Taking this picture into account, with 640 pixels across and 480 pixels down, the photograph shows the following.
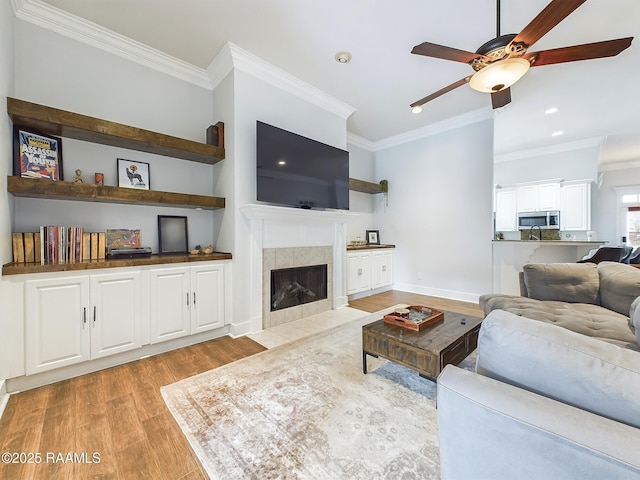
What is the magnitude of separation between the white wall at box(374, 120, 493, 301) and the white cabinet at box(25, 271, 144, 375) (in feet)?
14.0

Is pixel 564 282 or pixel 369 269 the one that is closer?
pixel 564 282

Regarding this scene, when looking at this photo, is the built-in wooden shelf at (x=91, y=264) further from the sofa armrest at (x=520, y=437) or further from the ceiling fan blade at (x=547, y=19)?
the ceiling fan blade at (x=547, y=19)

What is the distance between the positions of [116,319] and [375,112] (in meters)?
4.16

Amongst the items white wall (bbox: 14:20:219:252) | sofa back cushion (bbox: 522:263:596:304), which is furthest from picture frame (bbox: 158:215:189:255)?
sofa back cushion (bbox: 522:263:596:304)

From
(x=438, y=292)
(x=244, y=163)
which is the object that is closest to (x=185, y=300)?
(x=244, y=163)

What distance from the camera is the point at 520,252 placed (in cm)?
373

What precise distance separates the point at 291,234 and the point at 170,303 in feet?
4.99

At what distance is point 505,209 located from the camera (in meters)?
4.02

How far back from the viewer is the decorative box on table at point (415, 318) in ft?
6.57

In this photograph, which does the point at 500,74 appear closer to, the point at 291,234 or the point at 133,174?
the point at 291,234

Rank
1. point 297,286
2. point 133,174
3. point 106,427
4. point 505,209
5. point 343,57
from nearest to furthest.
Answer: point 106,427, point 133,174, point 343,57, point 297,286, point 505,209

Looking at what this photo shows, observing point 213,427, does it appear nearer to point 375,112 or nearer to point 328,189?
point 328,189

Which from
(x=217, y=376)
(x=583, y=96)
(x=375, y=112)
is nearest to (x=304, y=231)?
(x=217, y=376)

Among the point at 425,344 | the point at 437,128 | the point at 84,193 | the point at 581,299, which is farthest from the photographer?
the point at 437,128
